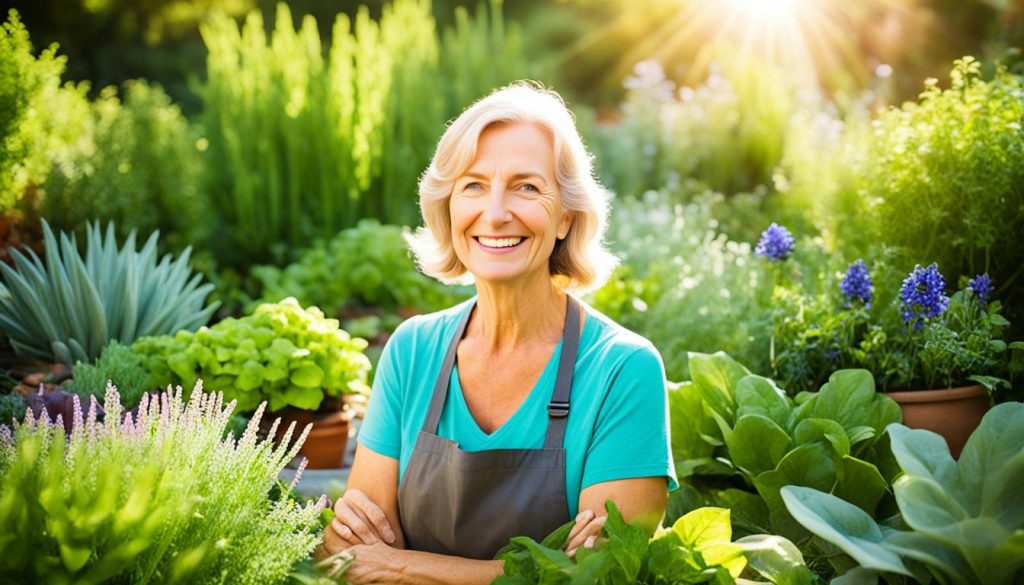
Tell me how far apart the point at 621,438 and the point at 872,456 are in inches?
36.2

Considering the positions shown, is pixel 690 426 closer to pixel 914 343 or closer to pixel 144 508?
pixel 914 343

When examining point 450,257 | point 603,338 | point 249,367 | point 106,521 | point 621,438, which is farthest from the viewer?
point 249,367

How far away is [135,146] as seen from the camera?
216 inches

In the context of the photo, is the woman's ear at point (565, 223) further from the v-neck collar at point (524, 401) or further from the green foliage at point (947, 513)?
the green foliage at point (947, 513)

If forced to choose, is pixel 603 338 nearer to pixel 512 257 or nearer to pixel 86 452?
pixel 512 257

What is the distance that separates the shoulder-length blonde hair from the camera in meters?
2.52

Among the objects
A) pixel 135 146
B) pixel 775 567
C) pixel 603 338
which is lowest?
pixel 775 567

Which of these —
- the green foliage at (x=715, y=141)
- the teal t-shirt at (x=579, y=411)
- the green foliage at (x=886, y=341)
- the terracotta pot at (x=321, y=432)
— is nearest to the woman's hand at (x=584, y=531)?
the teal t-shirt at (x=579, y=411)

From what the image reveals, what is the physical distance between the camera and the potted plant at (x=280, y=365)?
3.40 meters

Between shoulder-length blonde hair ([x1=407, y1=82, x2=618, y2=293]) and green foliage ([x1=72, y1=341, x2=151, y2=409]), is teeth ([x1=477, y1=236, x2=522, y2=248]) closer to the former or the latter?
shoulder-length blonde hair ([x1=407, y1=82, x2=618, y2=293])

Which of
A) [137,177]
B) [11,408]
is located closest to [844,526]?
[11,408]

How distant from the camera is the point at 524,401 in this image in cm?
258

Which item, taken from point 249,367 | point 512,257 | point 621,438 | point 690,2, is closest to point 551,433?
point 621,438

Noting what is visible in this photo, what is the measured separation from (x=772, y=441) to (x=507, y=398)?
0.76m
